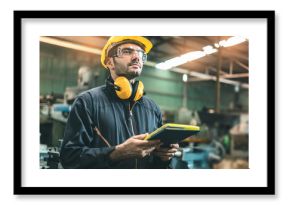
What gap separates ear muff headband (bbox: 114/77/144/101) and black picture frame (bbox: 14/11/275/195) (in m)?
0.35

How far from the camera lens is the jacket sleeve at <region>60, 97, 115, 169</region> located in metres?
1.65

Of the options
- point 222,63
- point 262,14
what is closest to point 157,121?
point 222,63

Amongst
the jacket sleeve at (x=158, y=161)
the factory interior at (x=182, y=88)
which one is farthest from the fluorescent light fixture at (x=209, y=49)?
the jacket sleeve at (x=158, y=161)

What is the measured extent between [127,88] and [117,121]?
0.62ft

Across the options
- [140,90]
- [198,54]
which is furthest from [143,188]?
[198,54]

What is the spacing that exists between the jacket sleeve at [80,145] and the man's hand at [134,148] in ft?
0.14

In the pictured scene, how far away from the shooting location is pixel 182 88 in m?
1.72

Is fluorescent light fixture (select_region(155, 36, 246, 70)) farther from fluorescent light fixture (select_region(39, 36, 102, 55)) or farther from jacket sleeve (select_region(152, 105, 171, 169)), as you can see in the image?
fluorescent light fixture (select_region(39, 36, 102, 55))

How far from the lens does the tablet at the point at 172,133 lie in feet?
5.18

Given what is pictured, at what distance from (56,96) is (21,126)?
0.83ft

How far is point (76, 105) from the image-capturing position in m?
1.67

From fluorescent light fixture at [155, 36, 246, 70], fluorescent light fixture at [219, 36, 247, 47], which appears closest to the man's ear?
fluorescent light fixture at [155, 36, 246, 70]

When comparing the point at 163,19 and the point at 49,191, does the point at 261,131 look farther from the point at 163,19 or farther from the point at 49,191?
the point at 49,191

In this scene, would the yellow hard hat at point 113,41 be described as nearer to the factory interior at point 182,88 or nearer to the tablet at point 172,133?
the factory interior at point 182,88
